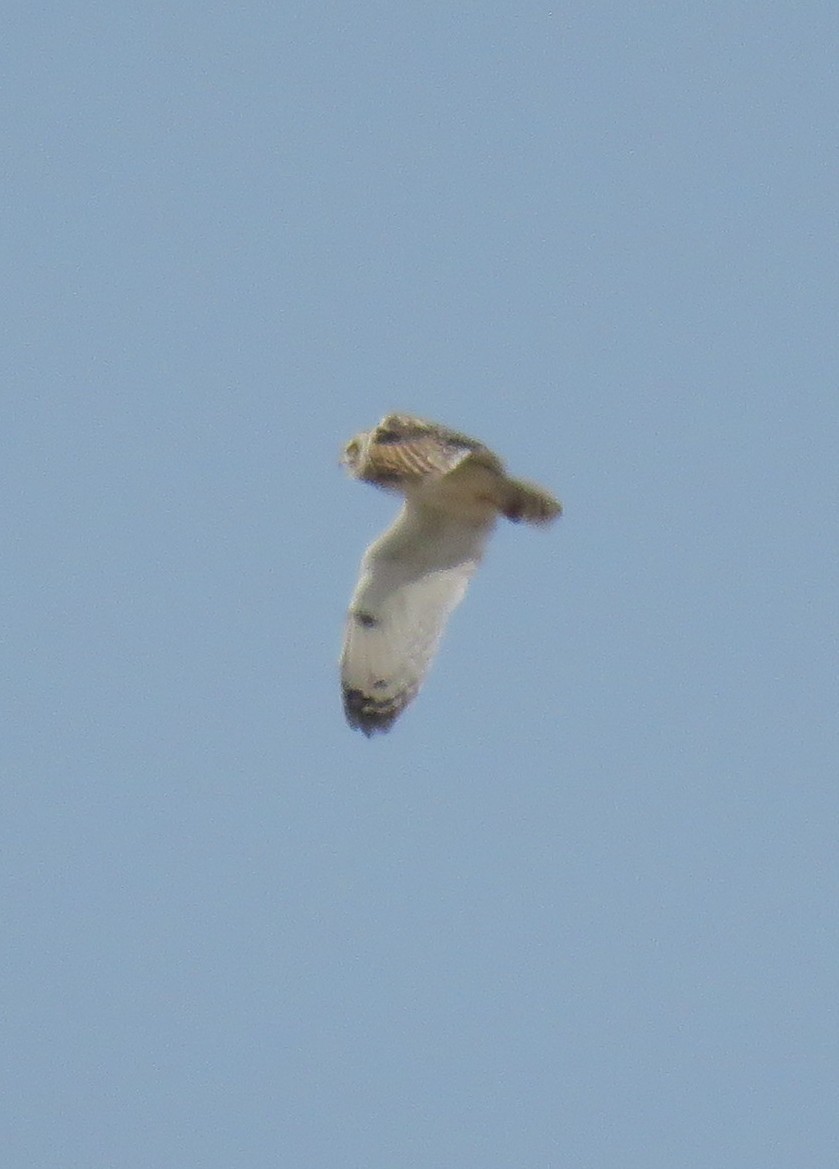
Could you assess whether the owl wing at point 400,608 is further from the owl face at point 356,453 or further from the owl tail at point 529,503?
the owl face at point 356,453

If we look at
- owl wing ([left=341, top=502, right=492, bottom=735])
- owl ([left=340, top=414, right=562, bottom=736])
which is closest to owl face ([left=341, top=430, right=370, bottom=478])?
owl ([left=340, top=414, right=562, bottom=736])

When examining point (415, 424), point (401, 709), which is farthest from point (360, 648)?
point (415, 424)

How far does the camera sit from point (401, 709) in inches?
583

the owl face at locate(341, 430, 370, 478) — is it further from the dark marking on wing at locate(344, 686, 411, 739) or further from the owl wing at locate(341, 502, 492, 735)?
the dark marking on wing at locate(344, 686, 411, 739)

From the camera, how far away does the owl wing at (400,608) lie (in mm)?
14773

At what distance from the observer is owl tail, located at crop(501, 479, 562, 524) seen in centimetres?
1448

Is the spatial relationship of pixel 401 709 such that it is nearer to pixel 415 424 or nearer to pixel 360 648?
pixel 360 648

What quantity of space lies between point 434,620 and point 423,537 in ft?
1.31

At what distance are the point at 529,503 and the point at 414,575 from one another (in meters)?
0.70

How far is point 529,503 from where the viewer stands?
14570 mm

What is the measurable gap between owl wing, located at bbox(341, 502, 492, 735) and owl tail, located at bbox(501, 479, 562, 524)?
1.09 ft

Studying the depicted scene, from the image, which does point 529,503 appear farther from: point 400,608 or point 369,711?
point 369,711

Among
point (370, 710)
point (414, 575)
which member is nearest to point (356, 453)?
point (414, 575)

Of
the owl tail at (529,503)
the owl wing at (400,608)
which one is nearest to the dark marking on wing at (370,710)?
Answer: the owl wing at (400,608)
